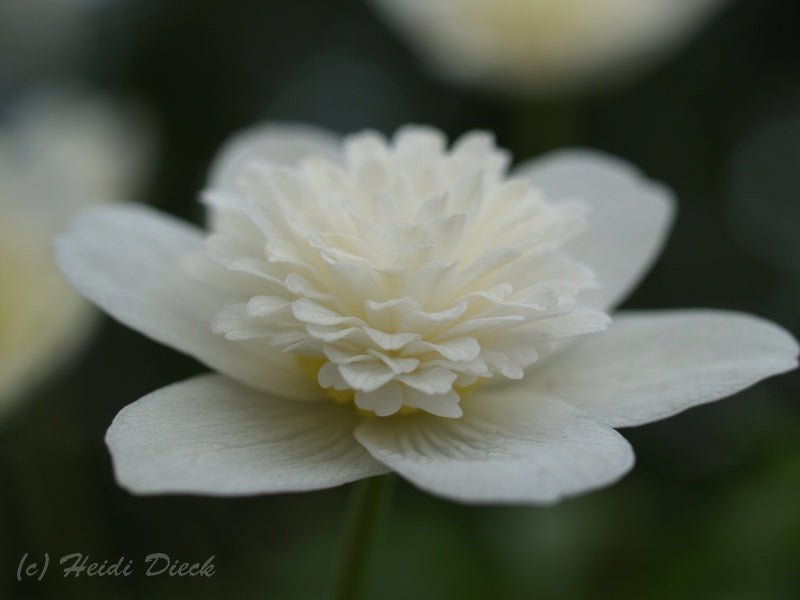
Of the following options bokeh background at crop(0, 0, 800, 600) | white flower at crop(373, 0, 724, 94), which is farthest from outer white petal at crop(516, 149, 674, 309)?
white flower at crop(373, 0, 724, 94)

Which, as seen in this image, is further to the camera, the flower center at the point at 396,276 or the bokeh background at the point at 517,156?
the bokeh background at the point at 517,156

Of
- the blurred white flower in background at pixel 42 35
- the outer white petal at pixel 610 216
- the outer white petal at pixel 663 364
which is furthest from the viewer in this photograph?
the blurred white flower in background at pixel 42 35

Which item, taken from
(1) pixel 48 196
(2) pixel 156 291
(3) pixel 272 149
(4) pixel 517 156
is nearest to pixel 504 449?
(2) pixel 156 291

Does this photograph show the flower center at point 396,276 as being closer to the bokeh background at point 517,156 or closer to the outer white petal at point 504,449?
the outer white petal at point 504,449

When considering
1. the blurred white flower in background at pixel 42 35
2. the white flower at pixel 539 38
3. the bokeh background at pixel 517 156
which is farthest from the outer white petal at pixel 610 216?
the blurred white flower in background at pixel 42 35

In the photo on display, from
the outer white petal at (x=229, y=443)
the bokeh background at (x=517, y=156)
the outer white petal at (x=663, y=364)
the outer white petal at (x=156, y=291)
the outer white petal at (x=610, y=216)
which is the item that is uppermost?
the outer white petal at (x=610, y=216)

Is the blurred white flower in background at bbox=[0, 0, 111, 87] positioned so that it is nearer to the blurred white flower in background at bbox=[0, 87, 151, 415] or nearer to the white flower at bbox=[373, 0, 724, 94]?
the blurred white flower in background at bbox=[0, 87, 151, 415]

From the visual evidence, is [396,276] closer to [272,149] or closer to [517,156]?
[272,149]
